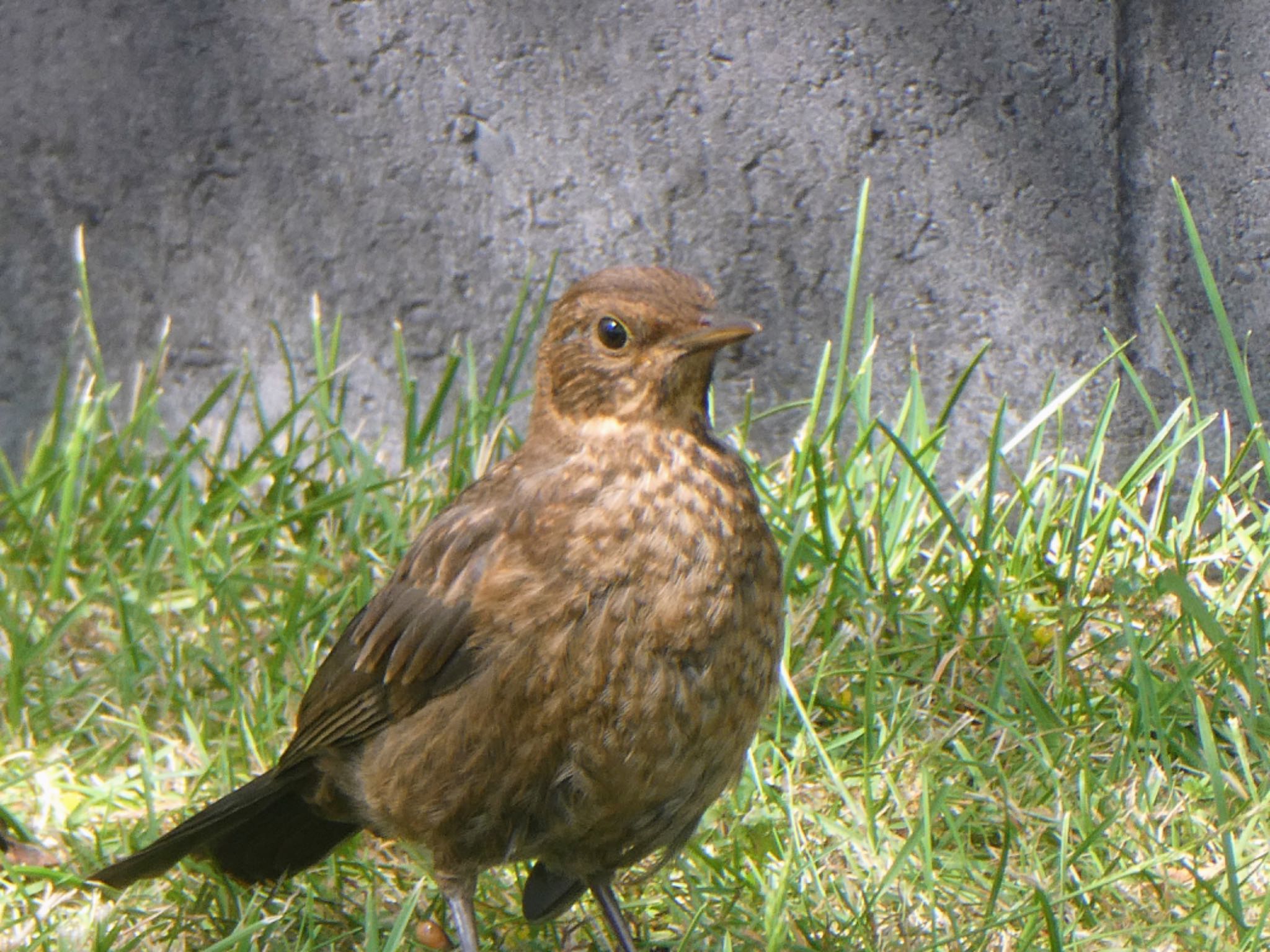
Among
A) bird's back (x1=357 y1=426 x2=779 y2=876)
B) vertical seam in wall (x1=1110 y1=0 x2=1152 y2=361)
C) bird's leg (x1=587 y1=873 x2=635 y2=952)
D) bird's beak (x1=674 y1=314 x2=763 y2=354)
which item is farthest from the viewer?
vertical seam in wall (x1=1110 y1=0 x2=1152 y2=361)

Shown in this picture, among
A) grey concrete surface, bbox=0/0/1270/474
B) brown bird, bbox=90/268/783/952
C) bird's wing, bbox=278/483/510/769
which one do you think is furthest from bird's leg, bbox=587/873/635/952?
grey concrete surface, bbox=0/0/1270/474

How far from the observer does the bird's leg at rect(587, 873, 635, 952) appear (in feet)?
10.3

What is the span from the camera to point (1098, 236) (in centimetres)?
425

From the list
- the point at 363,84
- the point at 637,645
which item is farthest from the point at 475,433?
the point at 637,645

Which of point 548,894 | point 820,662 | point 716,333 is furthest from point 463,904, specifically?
point 716,333

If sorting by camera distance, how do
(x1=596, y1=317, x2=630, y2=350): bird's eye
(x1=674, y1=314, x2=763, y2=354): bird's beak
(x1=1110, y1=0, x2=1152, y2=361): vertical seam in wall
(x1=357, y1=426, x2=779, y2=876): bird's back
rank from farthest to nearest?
(x1=1110, y1=0, x2=1152, y2=361): vertical seam in wall
(x1=596, y1=317, x2=630, y2=350): bird's eye
(x1=674, y1=314, x2=763, y2=354): bird's beak
(x1=357, y1=426, x2=779, y2=876): bird's back

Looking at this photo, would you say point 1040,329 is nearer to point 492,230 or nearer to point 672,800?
point 492,230

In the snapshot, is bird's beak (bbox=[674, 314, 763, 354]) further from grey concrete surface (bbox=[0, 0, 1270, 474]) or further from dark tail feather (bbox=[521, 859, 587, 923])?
grey concrete surface (bbox=[0, 0, 1270, 474])

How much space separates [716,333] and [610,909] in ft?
3.51

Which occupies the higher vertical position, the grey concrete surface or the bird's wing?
the grey concrete surface

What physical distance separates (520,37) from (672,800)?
2306 mm

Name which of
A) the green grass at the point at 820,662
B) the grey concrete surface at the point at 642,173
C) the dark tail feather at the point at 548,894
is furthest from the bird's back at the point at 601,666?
the grey concrete surface at the point at 642,173

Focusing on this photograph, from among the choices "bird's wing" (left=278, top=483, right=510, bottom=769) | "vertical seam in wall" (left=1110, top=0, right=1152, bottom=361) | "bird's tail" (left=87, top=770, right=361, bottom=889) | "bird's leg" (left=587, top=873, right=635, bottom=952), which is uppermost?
"vertical seam in wall" (left=1110, top=0, right=1152, bottom=361)

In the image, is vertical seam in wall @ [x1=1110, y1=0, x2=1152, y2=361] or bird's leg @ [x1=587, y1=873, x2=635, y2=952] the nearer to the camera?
bird's leg @ [x1=587, y1=873, x2=635, y2=952]
